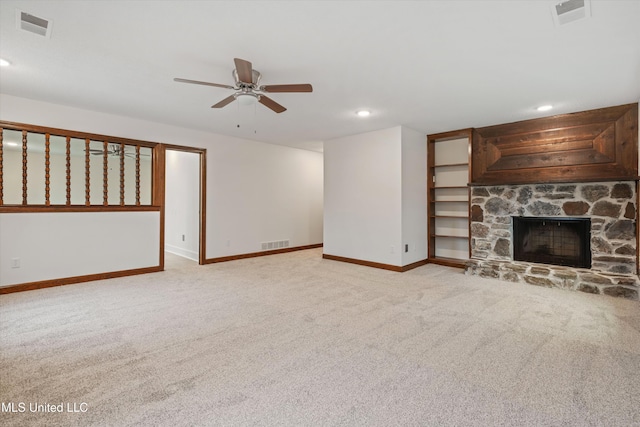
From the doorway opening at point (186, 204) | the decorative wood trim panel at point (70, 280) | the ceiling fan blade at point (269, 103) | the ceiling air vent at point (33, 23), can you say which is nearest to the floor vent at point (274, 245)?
the doorway opening at point (186, 204)

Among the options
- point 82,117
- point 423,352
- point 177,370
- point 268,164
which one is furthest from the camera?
point 268,164

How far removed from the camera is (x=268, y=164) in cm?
652

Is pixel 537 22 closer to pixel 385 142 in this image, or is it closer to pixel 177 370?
pixel 385 142

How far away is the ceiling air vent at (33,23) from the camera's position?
2.11m

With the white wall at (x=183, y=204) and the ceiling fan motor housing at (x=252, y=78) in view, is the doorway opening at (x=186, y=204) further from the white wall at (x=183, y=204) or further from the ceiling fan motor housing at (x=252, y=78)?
the ceiling fan motor housing at (x=252, y=78)

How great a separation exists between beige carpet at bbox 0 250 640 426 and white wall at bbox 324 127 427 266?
1.49 meters

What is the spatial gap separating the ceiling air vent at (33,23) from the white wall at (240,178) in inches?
88.5

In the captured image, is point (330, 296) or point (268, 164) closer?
point (330, 296)

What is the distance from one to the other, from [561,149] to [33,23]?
585cm

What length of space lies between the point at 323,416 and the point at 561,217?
4482 millimetres

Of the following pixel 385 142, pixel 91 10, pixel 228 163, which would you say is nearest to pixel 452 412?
pixel 91 10

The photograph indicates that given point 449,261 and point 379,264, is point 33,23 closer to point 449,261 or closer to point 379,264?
point 379,264

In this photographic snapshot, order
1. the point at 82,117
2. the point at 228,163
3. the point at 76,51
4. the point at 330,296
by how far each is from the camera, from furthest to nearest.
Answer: the point at 228,163, the point at 82,117, the point at 330,296, the point at 76,51

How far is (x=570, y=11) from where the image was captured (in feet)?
6.67
